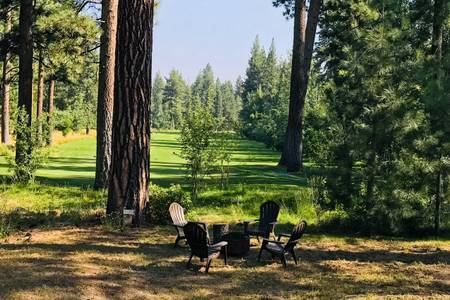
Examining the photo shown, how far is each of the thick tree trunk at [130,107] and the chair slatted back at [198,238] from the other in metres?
3.22

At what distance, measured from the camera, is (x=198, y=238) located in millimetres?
8039

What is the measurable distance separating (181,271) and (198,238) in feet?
2.02

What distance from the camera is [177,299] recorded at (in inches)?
262

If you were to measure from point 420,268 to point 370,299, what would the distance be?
8.63 ft

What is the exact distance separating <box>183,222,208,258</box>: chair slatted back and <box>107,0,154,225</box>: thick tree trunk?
10.6ft

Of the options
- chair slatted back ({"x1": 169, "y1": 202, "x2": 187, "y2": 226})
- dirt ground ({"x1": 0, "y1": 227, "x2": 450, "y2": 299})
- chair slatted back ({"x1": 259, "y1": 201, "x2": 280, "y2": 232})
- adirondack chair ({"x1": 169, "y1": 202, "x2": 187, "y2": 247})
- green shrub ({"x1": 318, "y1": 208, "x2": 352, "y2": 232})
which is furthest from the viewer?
green shrub ({"x1": 318, "y1": 208, "x2": 352, "y2": 232})

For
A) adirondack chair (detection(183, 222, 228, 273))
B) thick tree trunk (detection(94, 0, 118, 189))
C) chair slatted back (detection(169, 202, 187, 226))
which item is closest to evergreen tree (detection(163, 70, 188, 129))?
thick tree trunk (detection(94, 0, 118, 189))

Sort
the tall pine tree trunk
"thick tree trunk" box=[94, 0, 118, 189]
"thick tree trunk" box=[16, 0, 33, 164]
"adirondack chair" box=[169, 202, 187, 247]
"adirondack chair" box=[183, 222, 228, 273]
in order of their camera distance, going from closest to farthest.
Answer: "adirondack chair" box=[183, 222, 228, 273] < "adirondack chair" box=[169, 202, 187, 247] < the tall pine tree trunk < "thick tree trunk" box=[94, 0, 118, 189] < "thick tree trunk" box=[16, 0, 33, 164]

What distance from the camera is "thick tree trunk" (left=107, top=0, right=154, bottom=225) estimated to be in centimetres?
1087

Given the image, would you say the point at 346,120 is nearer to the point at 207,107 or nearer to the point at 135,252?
the point at 207,107

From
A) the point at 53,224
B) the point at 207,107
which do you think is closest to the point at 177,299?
the point at 53,224

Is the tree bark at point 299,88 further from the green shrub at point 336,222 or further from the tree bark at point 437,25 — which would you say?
the green shrub at point 336,222

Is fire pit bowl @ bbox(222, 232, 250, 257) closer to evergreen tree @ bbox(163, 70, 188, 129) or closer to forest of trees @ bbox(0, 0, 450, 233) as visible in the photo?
forest of trees @ bbox(0, 0, 450, 233)

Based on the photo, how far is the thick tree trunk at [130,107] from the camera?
10867mm
